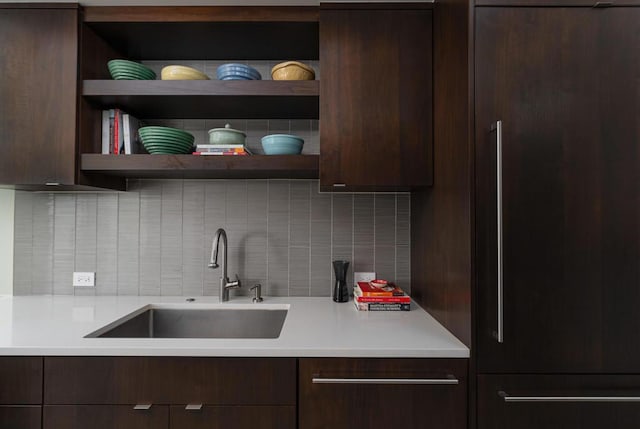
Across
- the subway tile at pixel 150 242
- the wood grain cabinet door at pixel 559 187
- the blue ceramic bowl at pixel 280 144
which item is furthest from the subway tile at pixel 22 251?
the wood grain cabinet door at pixel 559 187

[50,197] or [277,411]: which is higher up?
[50,197]

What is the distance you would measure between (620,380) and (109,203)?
2329 mm

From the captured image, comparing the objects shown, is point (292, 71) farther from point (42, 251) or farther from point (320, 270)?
point (42, 251)

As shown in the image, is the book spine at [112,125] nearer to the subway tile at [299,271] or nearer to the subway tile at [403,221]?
the subway tile at [299,271]

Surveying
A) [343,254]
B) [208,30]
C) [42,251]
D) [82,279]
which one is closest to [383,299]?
[343,254]

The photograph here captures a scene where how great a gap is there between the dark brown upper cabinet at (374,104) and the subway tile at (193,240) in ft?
2.65

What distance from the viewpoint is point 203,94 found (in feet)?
4.75

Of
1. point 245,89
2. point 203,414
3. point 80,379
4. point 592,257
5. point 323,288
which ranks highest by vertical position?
point 245,89

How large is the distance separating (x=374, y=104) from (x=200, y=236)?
1152mm

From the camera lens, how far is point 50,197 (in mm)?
1806

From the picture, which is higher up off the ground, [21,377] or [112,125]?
[112,125]

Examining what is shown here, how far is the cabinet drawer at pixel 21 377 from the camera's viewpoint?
1.09 m

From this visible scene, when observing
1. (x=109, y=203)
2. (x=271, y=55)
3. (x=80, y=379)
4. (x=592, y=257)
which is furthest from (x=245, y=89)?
(x=592, y=257)

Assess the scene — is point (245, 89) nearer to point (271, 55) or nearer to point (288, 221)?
point (271, 55)
